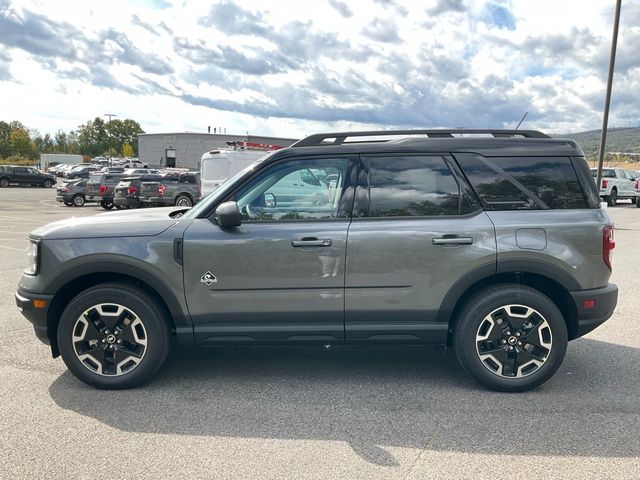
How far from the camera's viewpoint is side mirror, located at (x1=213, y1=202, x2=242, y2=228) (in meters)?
3.87

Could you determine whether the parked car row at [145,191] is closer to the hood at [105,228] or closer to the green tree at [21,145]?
the hood at [105,228]

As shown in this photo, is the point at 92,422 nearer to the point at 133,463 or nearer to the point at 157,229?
the point at 133,463

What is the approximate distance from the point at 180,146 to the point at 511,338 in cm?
6898

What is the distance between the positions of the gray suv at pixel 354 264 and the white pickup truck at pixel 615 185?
26.6m

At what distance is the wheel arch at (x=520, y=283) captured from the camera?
400 centimetres

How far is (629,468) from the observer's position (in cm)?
302

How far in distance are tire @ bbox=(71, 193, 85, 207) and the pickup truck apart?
4627 millimetres

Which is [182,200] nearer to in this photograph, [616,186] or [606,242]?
[606,242]

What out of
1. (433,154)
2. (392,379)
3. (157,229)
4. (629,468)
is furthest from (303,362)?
(629,468)

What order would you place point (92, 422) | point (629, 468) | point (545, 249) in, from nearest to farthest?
point (629, 468) < point (92, 422) < point (545, 249)

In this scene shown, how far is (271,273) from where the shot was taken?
13.0 ft

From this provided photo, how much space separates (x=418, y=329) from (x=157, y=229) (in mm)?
2077

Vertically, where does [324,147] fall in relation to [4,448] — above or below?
above

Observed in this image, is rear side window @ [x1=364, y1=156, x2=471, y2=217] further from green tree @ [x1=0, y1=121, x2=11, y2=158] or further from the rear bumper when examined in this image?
green tree @ [x1=0, y1=121, x2=11, y2=158]
